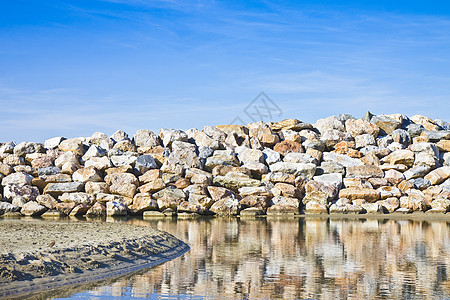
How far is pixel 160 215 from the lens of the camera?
27.1 meters

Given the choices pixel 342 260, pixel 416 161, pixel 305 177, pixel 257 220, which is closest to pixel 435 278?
pixel 342 260

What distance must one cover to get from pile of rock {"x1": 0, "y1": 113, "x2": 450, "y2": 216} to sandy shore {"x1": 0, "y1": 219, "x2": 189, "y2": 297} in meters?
12.4

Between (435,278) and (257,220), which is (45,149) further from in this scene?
(435,278)

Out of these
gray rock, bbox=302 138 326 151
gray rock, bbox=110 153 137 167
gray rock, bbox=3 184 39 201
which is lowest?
gray rock, bbox=3 184 39 201

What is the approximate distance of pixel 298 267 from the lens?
1182 centimetres

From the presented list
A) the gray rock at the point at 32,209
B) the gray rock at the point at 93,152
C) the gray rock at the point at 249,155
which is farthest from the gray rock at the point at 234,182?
the gray rock at the point at 32,209

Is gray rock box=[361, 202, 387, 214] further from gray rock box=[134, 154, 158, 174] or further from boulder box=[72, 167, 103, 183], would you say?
boulder box=[72, 167, 103, 183]

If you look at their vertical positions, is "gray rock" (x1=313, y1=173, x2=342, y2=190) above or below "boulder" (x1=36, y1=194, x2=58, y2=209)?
above

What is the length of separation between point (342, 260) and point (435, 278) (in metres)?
2.64

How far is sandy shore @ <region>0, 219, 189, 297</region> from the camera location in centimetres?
924

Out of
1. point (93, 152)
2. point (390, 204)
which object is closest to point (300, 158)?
point (390, 204)

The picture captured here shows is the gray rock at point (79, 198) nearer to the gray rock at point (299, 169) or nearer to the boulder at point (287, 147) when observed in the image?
the gray rock at point (299, 169)

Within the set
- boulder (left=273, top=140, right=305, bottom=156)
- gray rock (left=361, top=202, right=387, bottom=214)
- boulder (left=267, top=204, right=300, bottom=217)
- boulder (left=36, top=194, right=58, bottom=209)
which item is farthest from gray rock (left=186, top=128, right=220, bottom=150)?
boulder (left=36, top=194, right=58, bottom=209)

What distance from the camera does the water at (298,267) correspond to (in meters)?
9.22
